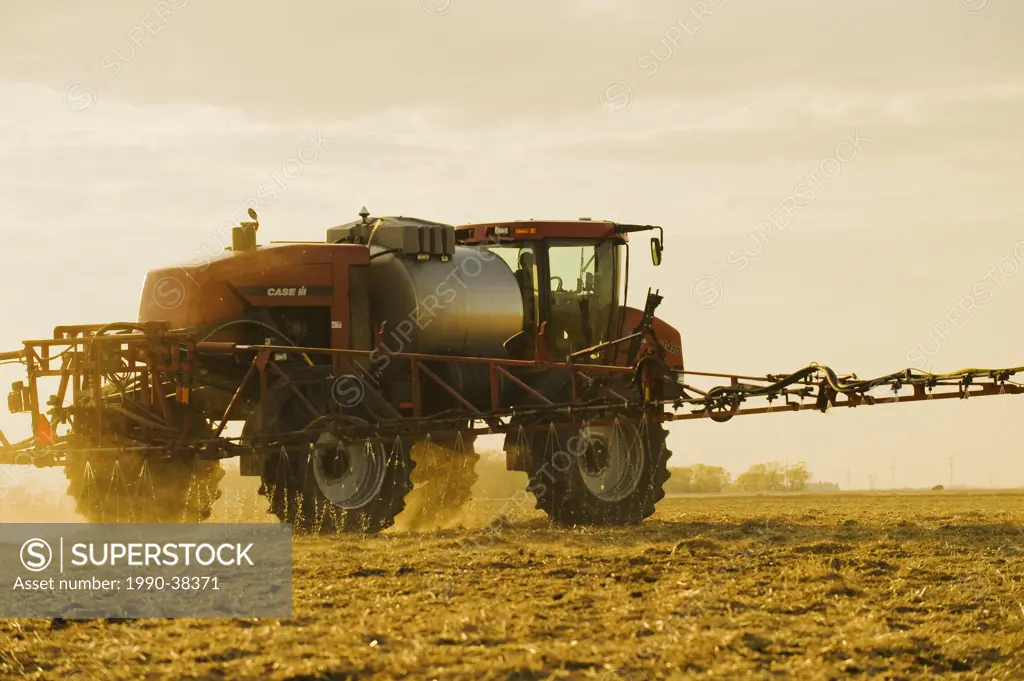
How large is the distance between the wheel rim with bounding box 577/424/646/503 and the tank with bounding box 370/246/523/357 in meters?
1.81

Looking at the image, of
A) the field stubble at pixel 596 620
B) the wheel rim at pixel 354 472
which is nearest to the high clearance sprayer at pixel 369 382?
the wheel rim at pixel 354 472

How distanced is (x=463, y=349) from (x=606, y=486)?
7.86ft

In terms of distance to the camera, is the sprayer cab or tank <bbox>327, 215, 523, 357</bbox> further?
the sprayer cab

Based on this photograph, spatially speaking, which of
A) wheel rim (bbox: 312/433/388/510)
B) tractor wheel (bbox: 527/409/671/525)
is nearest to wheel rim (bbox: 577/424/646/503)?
tractor wheel (bbox: 527/409/671/525)

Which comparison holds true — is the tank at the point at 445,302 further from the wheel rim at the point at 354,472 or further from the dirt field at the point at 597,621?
the dirt field at the point at 597,621

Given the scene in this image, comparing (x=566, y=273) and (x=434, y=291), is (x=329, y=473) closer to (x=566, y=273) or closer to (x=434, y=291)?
(x=434, y=291)

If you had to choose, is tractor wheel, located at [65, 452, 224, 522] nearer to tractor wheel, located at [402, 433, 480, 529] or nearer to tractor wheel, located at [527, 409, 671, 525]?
tractor wheel, located at [402, 433, 480, 529]

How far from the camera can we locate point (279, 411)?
15.1m

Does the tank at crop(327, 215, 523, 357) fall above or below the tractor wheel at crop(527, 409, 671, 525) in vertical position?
above

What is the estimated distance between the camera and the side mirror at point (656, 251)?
55.2 ft

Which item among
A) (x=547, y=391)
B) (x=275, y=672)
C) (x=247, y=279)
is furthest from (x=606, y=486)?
(x=275, y=672)

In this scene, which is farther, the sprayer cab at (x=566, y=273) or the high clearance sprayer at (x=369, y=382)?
the sprayer cab at (x=566, y=273)

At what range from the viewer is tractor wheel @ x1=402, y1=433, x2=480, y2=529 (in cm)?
1775

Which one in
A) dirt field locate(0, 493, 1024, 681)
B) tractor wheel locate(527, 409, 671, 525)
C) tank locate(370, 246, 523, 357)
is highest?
tank locate(370, 246, 523, 357)
